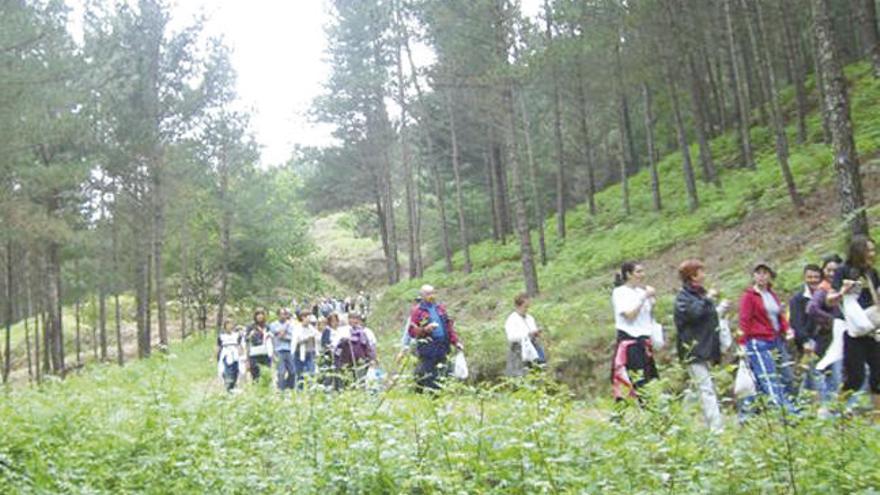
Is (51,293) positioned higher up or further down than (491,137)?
further down

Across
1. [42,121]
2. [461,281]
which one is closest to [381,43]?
[461,281]

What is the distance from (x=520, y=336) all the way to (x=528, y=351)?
0.22m

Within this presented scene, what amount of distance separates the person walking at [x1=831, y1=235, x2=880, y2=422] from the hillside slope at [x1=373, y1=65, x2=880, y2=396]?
3.49m

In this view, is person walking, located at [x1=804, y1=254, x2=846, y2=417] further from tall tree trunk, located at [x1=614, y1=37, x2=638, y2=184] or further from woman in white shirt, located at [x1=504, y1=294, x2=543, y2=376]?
tall tree trunk, located at [x1=614, y1=37, x2=638, y2=184]

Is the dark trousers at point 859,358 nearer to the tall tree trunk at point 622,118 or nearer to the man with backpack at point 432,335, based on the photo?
the man with backpack at point 432,335

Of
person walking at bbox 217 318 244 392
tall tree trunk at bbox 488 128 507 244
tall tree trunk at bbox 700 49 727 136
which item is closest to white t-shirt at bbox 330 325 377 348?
person walking at bbox 217 318 244 392

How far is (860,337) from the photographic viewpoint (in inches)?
270

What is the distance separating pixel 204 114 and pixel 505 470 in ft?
79.8

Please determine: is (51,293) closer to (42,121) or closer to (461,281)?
(42,121)

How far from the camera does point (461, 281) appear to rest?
27.9m

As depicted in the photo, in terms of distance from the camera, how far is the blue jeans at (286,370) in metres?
14.4

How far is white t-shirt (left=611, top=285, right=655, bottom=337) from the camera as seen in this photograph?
742 centimetres

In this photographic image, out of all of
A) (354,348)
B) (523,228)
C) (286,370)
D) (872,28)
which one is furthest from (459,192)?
(354,348)

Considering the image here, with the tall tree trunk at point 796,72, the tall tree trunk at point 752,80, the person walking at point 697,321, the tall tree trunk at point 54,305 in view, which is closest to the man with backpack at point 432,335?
the person walking at point 697,321
